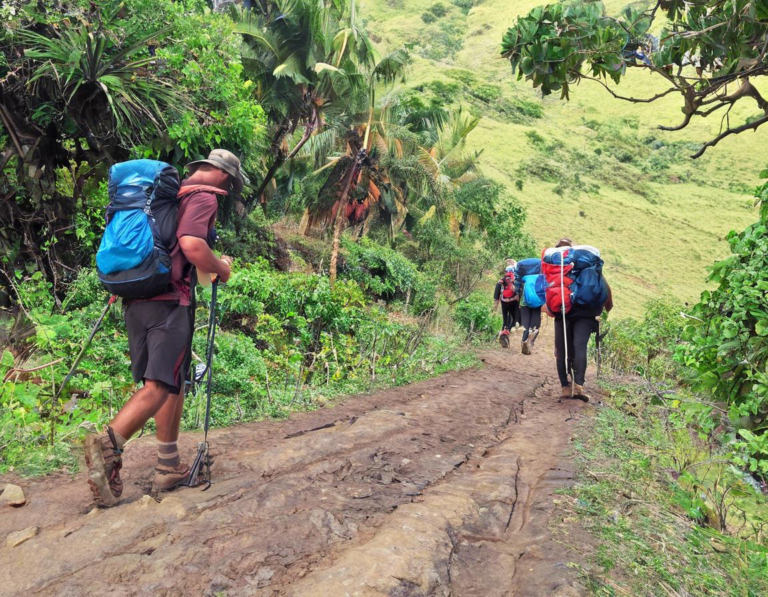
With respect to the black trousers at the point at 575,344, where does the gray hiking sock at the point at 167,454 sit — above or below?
above

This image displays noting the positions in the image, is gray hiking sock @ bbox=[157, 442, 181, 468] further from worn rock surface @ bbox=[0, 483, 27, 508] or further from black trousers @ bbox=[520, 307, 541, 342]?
black trousers @ bbox=[520, 307, 541, 342]

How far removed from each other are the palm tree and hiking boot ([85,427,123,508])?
13029 millimetres

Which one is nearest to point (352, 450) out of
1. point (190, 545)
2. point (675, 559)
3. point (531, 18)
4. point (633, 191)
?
point (190, 545)

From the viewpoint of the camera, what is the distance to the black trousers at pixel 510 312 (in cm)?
1209

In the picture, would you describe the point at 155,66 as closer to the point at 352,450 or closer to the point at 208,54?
the point at 208,54

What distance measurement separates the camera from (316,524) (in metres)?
3.03

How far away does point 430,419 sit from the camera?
564cm

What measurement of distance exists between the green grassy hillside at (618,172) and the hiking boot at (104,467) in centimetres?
2514

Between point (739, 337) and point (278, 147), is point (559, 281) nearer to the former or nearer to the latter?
point (739, 337)

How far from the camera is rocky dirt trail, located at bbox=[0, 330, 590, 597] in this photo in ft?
8.23

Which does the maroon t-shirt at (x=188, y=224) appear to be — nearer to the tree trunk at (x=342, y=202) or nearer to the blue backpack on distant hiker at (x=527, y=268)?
the blue backpack on distant hiker at (x=527, y=268)

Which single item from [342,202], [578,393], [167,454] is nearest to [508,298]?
[578,393]

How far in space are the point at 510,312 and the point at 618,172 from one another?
158 feet

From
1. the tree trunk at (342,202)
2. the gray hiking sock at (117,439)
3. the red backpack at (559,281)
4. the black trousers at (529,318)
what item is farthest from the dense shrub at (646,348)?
the gray hiking sock at (117,439)
